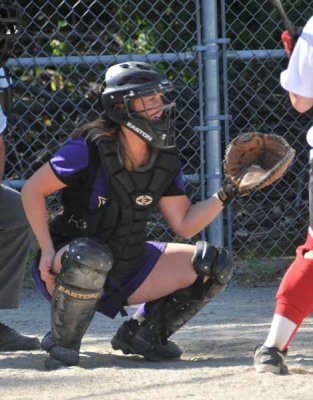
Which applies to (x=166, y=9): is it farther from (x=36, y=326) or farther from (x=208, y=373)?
(x=208, y=373)

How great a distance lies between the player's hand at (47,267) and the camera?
15.2 feet

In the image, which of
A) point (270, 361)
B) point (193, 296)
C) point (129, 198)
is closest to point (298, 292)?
point (270, 361)

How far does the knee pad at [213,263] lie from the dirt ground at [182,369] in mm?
379

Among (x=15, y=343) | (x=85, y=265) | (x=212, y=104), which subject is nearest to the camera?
(x=85, y=265)

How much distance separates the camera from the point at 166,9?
7250 millimetres

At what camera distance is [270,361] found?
4.33m

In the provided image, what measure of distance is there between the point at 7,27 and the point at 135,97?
921 mm

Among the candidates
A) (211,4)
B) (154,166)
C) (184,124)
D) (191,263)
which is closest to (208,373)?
(191,263)

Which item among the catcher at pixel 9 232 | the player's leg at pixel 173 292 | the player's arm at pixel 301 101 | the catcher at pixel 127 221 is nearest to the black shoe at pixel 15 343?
the catcher at pixel 9 232

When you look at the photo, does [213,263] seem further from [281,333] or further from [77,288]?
[77,288]

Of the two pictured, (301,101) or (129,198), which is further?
(129,198)

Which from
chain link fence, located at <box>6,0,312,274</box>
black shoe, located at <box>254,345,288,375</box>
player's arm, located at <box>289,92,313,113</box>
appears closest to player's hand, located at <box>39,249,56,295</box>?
black shoe, located at <box>254,345,288,375</box>

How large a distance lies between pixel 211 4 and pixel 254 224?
69.2 inches

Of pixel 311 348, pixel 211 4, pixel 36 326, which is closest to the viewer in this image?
pixel 311 348
